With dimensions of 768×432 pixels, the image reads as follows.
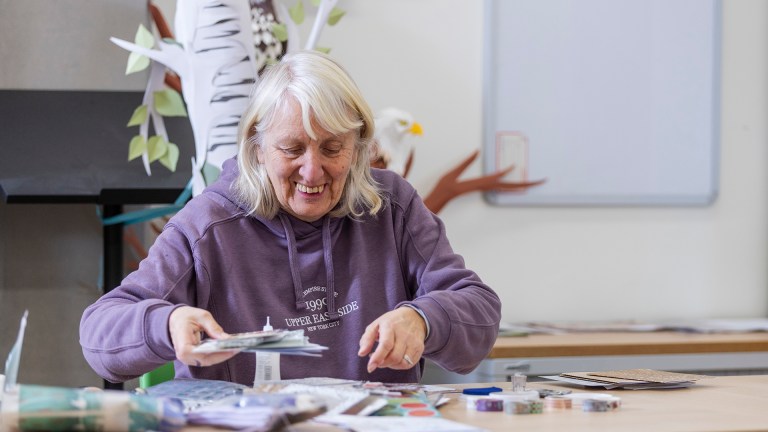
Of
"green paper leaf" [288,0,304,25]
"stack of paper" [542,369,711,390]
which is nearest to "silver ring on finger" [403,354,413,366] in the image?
"stack of paper" [542,369,711,390]

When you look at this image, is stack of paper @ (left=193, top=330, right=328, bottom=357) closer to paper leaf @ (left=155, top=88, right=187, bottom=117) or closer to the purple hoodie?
the purple hoodie

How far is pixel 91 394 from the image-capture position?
1.05m

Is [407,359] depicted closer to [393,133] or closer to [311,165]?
[311,165]

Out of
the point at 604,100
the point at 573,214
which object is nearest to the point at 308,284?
the point at 573,214

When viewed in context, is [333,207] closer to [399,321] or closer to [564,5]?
[399,321]

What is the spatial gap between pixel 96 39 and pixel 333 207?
4.52ft

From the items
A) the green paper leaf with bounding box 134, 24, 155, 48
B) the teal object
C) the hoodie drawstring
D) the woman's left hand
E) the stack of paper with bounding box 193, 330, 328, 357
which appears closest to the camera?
the stack of paper with bounding box 193, 330, 328, 357

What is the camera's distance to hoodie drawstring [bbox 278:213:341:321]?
1.63 metres

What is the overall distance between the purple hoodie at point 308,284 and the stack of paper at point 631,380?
16 centimetres

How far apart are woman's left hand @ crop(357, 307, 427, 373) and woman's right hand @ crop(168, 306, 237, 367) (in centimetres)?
19

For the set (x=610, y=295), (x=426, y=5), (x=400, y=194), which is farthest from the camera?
(x=610, y=295)

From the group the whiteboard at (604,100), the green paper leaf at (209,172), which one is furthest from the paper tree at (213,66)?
the whiteboard at (604,100)

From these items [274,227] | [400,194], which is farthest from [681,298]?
[274,227]

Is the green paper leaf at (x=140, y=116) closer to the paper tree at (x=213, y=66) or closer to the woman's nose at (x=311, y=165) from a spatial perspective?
the paper tree at (x=213, y=66)
